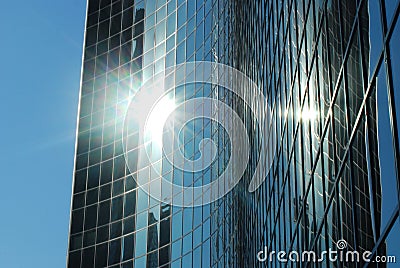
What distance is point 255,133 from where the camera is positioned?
48.1 meters

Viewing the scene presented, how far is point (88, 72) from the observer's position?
280ft

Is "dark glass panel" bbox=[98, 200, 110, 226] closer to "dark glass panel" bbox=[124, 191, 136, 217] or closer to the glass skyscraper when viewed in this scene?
the glass skyscraper

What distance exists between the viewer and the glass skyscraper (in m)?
19.4

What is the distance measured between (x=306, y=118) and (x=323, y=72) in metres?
3.91

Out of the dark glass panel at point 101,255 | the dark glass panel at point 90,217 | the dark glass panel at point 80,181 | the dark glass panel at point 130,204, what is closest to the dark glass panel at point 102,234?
the dark glass panel at point 101,255

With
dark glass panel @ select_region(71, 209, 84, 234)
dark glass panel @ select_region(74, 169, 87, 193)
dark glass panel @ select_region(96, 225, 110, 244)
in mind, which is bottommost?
dark glass panel @ select_region(96, 225, 110, 244)

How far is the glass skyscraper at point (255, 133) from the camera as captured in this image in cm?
1936

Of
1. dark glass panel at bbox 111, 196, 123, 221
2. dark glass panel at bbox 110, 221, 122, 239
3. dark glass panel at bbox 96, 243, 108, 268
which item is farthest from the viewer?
dark glass panel at bbox 111, 196, 123, 221

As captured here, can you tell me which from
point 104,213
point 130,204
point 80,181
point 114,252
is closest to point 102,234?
point 104,213

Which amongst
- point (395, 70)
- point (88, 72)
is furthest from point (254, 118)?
point (88, 72)

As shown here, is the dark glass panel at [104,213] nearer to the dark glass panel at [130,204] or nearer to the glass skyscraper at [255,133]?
the glass skyscraper at [255,133]

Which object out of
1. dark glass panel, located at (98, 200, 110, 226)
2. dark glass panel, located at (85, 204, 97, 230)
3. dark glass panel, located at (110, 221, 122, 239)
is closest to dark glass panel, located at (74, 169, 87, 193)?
dark glass panel, located at (85, 204, 97, 230)

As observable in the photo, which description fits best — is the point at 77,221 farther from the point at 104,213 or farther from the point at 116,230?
the point at 116,230

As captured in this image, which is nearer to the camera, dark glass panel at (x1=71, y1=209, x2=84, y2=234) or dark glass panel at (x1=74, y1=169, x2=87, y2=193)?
dark glass panel at (x1=71, y1=209, x2=84, y2=234)
